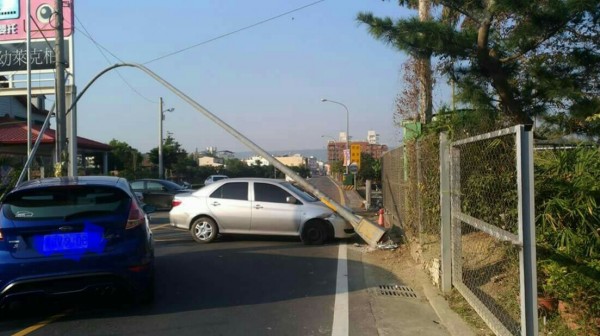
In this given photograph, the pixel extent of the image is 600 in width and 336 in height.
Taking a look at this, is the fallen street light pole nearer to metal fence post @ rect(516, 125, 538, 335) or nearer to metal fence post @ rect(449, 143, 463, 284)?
metal fence post @ rect(449, 143, 463, 284)

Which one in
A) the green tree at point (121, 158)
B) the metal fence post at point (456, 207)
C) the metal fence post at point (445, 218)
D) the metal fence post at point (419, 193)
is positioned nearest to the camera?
the metal fence post at point (456, 207)

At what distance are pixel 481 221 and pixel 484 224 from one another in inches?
7.5

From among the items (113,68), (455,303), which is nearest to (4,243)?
(455,303)

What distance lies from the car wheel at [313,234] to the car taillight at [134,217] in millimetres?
5678

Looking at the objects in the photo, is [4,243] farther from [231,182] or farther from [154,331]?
[231,182]

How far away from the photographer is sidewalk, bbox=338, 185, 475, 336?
230 inches

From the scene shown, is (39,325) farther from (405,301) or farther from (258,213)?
(258,213)

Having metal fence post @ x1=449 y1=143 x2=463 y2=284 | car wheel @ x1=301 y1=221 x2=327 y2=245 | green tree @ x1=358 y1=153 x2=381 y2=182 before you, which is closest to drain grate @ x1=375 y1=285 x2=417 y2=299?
metal fence post @ x1=449 y1=143 x2=463 y2=284

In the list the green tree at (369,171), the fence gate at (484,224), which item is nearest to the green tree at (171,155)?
the green tree at (369,171)

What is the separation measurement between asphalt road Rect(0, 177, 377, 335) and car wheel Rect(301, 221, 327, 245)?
1.63 metres

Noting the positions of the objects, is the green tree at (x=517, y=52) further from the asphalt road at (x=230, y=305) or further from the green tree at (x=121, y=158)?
the green tree at (x=121, y=158)

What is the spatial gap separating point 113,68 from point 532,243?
585 inches

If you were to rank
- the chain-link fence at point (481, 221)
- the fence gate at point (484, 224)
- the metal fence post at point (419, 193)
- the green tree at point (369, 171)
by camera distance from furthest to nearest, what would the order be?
the green tree at point (369, 171), the metal fence post at point (419, 193), the fence gate at point (484, 224), the chain-link fence at point (481, 221)

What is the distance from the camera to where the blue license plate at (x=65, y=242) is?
5902 millimetres
